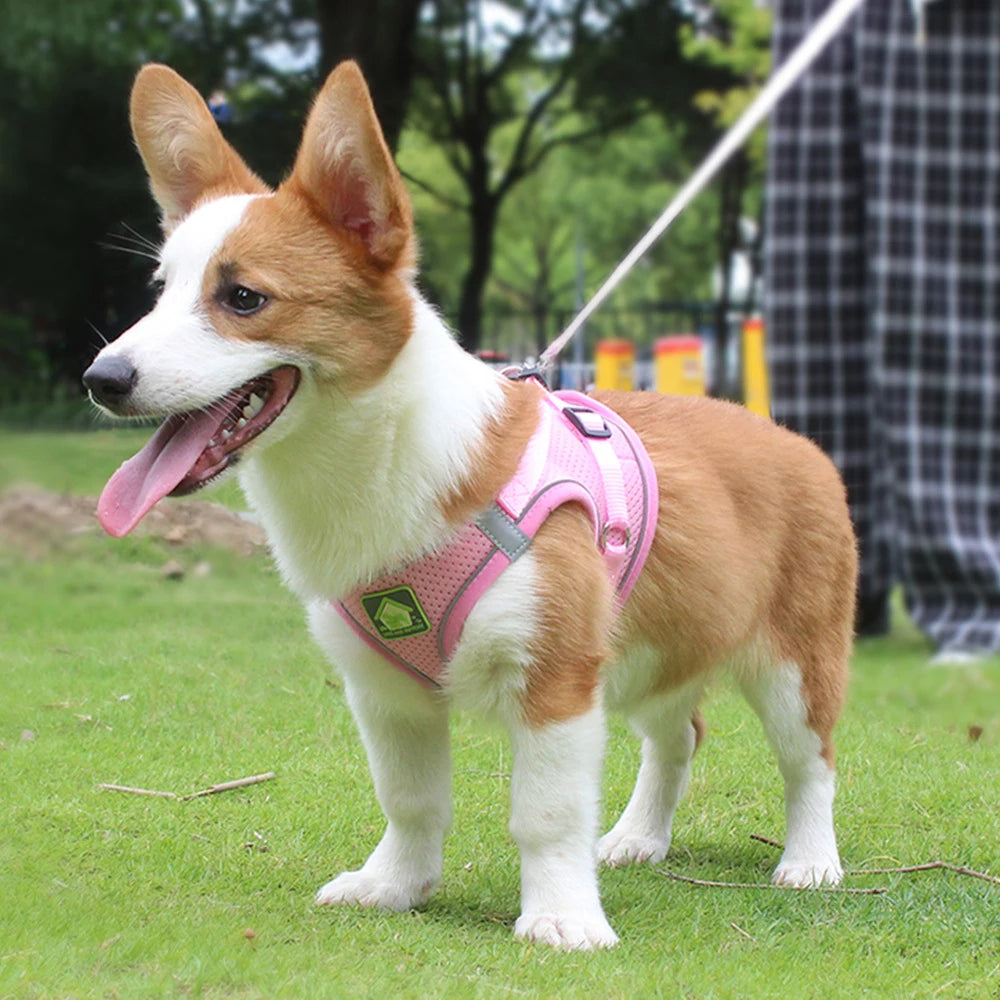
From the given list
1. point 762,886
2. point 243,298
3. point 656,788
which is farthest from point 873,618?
point 243,298

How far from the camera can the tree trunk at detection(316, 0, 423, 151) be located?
733 centimetres

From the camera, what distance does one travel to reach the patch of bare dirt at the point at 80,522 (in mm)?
4426

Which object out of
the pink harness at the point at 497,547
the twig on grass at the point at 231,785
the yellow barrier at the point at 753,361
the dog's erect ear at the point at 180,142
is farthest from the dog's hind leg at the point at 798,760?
the yellow barrier at the point at 753,361

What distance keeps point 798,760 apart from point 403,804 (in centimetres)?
108

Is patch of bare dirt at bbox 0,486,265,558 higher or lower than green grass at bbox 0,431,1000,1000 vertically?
higher

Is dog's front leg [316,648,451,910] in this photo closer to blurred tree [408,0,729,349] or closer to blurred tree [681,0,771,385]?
blurred tree [408,0,729,349]

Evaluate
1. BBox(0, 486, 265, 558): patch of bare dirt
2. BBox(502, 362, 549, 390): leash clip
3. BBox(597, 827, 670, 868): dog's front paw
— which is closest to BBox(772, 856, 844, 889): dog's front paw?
BBox(597, 827, 670, 868): dog's front paw

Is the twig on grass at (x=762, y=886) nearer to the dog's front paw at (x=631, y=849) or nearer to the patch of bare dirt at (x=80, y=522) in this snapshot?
the dog's front paw at (x=631, y=849)

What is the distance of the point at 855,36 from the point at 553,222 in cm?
702

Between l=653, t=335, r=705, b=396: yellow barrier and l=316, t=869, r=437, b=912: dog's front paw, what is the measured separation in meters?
10.2

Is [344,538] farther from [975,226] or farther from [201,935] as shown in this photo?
[975,226]

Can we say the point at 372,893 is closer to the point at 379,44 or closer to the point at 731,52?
the point at 379,44

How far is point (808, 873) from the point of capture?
139 inches

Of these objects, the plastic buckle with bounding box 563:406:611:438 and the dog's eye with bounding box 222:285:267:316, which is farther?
the plastic buckle with bounding box 563:406:611:438
